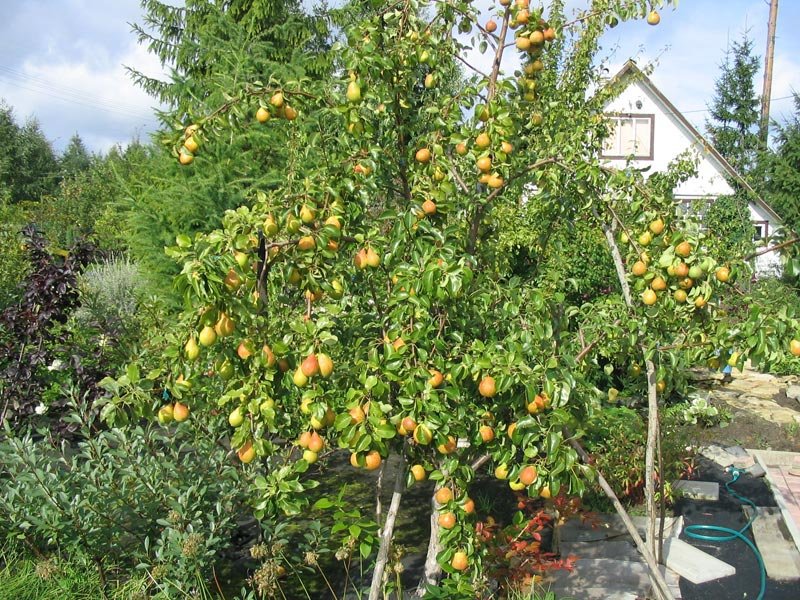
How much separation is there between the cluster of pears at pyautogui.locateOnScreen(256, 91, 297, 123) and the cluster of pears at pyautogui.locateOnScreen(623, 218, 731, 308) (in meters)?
1.48

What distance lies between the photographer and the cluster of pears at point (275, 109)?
249 cm

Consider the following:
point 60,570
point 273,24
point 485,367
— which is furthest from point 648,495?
point 273,24

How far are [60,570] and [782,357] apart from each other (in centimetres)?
326

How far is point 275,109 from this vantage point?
254 cm

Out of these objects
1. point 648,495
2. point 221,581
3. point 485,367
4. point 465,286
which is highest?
point 465,286

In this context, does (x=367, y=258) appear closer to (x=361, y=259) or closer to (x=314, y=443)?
(x=361, y=259)

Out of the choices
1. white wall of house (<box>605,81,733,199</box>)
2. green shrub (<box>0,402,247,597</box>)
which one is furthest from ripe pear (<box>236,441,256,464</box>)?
white wall of house (<box>605,81,733,199</box>)

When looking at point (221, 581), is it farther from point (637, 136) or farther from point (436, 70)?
point (637, 136)

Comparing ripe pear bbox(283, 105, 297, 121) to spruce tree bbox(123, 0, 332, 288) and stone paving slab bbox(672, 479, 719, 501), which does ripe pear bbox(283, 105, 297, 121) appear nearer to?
spruce tree bbox(123, 0, 332, 288)

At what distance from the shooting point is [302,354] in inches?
82.8

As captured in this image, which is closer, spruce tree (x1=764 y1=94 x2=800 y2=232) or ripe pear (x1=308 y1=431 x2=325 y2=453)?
ripe pear (x1=308 y1=431 x2=325 y2=453)

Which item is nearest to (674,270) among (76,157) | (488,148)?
(488,148)

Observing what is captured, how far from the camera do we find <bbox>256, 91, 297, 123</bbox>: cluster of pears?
98.0 inches

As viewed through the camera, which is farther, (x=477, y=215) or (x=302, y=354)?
(x=477, y=215)
